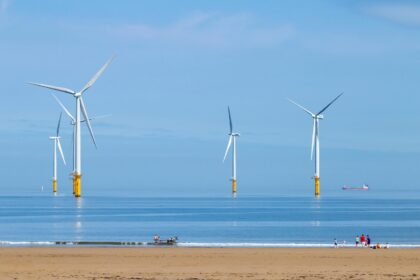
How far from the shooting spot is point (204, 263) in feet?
180

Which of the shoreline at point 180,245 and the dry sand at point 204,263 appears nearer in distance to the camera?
the dry sand at point 204,263

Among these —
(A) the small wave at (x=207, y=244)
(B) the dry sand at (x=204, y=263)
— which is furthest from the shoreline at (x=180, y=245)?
(B) the dry sand at (x=204, y=263)

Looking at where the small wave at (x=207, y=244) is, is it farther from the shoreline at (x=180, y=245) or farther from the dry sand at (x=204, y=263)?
the dry sand at (x=204, y=263)

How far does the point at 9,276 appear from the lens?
4528cm

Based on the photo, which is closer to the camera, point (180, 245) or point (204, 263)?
point (204, 263)

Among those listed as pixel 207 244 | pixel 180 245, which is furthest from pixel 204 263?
pixel 207 244

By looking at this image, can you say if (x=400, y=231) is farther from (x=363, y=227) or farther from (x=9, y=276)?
(x=9, y=276)

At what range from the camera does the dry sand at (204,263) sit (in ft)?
153

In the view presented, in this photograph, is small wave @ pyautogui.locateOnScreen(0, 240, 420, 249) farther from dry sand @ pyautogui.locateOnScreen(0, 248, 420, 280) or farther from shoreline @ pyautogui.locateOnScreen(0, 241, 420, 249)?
dry sand @ pyautogui.locateOnScreen(0, 248, 420, 280)

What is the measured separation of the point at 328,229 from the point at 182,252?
51.6 meters

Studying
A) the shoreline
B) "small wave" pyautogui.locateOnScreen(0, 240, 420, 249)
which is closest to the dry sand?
the shoreline

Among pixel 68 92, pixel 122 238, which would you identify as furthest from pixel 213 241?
pixel 68 92

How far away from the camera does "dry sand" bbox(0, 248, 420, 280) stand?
46594mm

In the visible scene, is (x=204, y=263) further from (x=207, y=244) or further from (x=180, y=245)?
(x=207, y=244)
